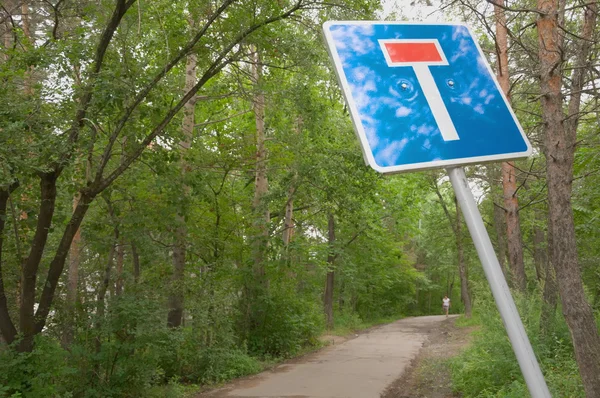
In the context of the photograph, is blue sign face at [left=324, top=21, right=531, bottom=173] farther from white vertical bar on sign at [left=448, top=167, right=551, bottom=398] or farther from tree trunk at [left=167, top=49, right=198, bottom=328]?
tree trunk at [left=167, top=49, right=198, bottom=328]

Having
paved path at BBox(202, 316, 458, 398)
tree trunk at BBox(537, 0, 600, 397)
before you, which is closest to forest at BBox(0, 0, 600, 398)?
tree trunk at BBox(537, 0, 600, 397)

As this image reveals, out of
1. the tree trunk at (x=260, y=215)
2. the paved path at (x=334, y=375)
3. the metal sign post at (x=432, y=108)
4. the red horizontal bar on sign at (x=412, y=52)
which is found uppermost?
the tree trunk at (x=260, y=215)

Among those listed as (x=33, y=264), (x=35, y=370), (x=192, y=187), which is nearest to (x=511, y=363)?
(x=192, y=187)

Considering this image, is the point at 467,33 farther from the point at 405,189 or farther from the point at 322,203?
the point at 405,189

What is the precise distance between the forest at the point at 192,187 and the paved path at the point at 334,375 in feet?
2.70

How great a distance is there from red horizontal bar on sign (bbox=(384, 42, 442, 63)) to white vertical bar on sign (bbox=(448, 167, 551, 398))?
1.45 feet

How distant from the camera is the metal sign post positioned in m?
1.52

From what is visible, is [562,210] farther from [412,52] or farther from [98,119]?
[98,119]

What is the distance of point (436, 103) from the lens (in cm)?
163

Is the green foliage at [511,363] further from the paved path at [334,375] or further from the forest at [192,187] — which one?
the paved path at [334,375]

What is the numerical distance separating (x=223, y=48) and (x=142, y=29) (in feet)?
4.50

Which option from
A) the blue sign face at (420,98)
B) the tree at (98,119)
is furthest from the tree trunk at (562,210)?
the blue sign face at (420,98)

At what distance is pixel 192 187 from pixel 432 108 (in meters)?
9.61

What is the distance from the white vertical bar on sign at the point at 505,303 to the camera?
1.42 m
